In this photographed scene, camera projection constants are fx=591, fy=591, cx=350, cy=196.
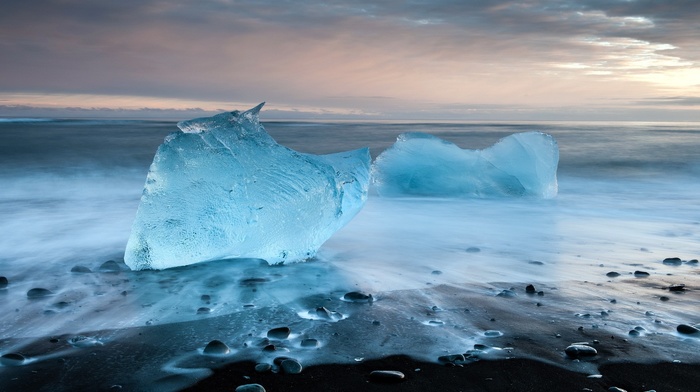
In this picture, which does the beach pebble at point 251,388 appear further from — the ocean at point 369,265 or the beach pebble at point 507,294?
the beach pebble at point 507,294

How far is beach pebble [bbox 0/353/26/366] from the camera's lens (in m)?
2.48

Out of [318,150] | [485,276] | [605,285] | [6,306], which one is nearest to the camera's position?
[6,306]

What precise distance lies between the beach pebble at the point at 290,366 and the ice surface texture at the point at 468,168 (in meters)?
5.56

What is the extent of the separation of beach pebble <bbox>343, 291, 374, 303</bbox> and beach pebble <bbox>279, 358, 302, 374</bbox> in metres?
0.97

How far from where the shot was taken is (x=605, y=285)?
373 cm

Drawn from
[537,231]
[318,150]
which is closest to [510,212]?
[537,231]

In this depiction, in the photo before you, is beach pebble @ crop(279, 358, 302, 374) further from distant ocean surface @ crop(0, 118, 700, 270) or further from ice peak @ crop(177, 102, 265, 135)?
distant ocean surface @ crop(0, 118, 700, 270)

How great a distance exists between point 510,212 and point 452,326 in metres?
4.15

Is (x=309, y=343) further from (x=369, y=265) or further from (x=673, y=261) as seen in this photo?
(x=673, y=261)

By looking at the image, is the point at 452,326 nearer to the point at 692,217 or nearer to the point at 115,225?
the point at 115,225

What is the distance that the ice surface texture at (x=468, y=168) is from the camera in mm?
7746

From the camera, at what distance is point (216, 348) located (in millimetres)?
2613

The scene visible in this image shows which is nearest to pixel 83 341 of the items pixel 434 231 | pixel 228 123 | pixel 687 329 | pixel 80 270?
pixel 80 270

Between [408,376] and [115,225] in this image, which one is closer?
[408,376]
